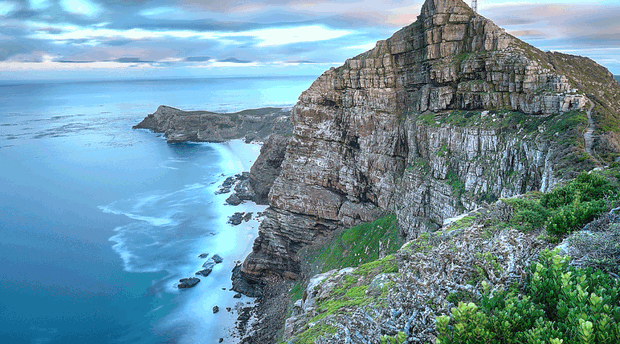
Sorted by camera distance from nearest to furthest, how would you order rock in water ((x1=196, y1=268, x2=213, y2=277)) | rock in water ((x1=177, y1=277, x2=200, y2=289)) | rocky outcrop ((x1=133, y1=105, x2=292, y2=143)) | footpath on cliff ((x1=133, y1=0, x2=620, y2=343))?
footpath on cliff ((x1=133, y1=0, x2=620, y2=343)) → rock in water ((x1=177, y1=277, x2=200, y2=289)) → rock in water ((x1=196, y1=268, x2=213, y2=277)) → rocky outcrop ((x1=133, y1=105, x2=292, y2=143))

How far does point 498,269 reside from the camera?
26.5 feet

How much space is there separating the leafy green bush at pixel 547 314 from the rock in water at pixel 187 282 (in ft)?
163

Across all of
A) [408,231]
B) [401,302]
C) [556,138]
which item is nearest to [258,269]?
[408,231]

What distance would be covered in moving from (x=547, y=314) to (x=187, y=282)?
50.9 meters

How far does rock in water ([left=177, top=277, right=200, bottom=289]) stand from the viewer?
50906 millimetres

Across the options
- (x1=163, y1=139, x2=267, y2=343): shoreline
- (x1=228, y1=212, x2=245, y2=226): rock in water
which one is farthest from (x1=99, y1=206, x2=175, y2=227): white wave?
(x1=228, y1=212, x2=245, y2=226): rock in water

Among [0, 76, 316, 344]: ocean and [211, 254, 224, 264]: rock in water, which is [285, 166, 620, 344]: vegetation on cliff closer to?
[0, 76, 316, 344]: ocean

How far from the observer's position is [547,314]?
6836 millimetres

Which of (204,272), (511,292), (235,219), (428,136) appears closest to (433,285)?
(511,292)

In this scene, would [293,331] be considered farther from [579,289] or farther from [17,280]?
[17,280]

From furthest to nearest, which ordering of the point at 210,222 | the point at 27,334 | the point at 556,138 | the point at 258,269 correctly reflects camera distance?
1. the point at 210,222
2. the point at 258,269
3. the point at 27,334
4. the point at 556,138

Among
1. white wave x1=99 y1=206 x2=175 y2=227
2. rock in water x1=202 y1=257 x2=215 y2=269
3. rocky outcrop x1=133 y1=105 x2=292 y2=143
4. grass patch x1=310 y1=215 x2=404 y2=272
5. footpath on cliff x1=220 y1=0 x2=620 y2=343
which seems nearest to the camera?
footpath on cliff x1=220 y1=0 x2=620 y2=343

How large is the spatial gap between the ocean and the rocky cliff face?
436 inches

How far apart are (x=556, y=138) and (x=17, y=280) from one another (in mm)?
67912
